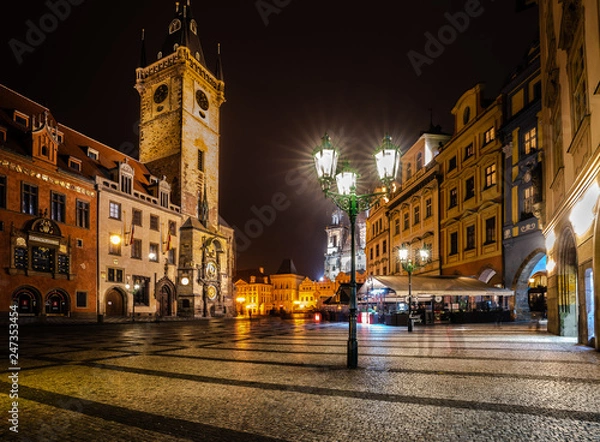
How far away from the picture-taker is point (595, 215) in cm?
1142

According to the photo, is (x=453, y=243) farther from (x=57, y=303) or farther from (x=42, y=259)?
(x=42, y=259)

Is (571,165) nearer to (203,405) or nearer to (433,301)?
(203,405)

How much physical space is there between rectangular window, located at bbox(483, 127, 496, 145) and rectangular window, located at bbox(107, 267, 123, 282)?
103ft

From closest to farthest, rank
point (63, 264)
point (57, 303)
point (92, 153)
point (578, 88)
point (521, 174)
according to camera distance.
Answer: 1. point (578, 88)
2. point (521, 174)
3. point (57, 303)
4. point (63, 264)
5. point (92, 153)

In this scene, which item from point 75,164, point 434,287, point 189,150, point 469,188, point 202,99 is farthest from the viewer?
point 202,99

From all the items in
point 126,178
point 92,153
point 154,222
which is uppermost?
point 92,153

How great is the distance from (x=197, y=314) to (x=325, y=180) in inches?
1581

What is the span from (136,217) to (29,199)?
11471mm

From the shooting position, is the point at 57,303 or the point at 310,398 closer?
the point at 310,398

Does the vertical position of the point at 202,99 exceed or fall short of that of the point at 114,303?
it exceeds it

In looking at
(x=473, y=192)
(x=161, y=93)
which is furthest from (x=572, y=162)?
(x=161, y=93)

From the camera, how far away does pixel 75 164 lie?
121 feet

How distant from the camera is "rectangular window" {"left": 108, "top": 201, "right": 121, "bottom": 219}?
3870 cm

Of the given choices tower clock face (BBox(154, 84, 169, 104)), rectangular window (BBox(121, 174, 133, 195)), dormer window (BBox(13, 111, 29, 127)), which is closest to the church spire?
tower clock face (BBox(154, 84, 169, 104))
